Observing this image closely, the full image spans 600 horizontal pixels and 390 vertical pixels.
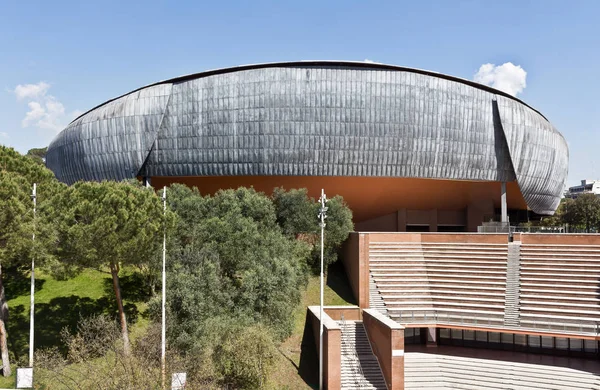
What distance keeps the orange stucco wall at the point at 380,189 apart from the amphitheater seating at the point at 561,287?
1290 centimetres

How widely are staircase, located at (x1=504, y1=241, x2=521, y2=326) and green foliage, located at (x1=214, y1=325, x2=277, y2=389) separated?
12446 millimetres

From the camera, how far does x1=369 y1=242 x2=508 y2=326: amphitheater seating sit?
73.0 feet

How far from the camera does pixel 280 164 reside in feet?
110

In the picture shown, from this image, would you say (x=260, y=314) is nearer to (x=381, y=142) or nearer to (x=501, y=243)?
(x=501, y=243)

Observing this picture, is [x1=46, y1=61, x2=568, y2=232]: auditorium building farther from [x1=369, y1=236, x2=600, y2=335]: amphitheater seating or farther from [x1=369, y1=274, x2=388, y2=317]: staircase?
[x1=369, y1=274, x2=388, y2=317]: staircase

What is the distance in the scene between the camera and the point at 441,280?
24.8 metres

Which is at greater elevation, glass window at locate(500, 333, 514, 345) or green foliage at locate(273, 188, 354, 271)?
green foliage at locate(273, 188, 354, 271)

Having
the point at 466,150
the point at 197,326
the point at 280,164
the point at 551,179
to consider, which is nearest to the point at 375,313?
the point at 197,326

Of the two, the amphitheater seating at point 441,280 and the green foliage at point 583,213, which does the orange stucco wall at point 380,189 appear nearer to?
the amphitheater seating at point 441,280

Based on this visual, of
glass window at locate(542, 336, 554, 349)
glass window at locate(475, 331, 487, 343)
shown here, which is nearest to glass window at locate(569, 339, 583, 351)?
glass window at locate(542, 336, 554, 349)

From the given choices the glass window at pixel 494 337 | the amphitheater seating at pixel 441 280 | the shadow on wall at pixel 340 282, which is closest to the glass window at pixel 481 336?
the glass window at pixel 494 337

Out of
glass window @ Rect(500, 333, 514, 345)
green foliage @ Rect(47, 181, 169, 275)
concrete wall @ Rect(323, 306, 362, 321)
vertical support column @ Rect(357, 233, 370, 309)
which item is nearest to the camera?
green foliage @ Rect(47, 181, 169, 275)

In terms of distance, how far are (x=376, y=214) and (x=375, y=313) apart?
1960 centimetres

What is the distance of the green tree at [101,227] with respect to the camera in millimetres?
17000
